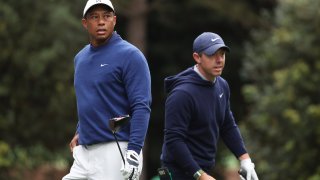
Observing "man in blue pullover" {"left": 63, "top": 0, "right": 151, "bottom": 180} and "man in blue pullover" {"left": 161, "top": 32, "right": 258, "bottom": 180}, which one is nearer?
"man in blue pullover" {"left": 63, "top": 0, "right": 151, "bottom": 180}

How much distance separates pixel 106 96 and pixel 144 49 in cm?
2516

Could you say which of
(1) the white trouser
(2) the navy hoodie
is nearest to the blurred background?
(2) the navy hoodie

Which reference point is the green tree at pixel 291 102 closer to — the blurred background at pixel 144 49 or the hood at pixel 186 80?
the blurred background at pixel 144 49

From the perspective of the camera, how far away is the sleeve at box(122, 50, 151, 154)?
843 cm

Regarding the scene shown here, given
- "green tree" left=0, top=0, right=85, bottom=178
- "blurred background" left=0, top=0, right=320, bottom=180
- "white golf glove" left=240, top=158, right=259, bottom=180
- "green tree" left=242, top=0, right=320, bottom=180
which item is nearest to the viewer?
"white golf glove" left=240, top=158, right=259, bottom=180

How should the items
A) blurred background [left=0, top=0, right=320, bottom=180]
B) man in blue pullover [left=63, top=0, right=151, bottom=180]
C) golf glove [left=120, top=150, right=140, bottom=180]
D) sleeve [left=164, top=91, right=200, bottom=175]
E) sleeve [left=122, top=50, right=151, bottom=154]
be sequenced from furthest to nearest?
blurred background [left=0, top=0, right=320, bottom=180]
sleeve [left=164, top=91, right=200, bottom=175]
man in blue pullover [left=63, top=0, right=151, bottom=180]
sleeve [left=122, top=50, right=151, bottom=154]
golf glove [left=120, top=150, right=140, bottom=180]

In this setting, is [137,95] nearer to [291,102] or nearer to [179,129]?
[179,129]

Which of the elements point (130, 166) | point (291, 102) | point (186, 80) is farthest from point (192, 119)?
point (291, 102)

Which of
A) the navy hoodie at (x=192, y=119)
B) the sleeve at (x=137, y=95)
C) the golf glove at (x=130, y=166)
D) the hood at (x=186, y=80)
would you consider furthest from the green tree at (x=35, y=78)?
the golf glove at (x=130, y=166)

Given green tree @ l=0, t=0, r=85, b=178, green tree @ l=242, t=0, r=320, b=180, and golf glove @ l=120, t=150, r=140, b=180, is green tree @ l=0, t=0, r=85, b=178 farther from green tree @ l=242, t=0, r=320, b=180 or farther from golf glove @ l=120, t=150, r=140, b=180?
golf glove @ l=120, t=150, r=140, b=180

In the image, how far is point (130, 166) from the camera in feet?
27.0

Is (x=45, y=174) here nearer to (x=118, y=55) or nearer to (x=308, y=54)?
(x=308, y=54)

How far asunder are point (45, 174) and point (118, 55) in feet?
54.2

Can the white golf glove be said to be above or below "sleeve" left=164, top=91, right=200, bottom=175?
below
